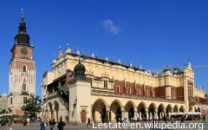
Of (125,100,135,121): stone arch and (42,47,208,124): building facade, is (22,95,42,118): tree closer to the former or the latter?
(42,47,208,124): building facade

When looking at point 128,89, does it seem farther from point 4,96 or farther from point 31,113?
point 4,96

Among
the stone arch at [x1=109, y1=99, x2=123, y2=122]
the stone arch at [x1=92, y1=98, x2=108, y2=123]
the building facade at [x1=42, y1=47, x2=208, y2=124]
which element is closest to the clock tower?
the building facade at [x1=42, y1=47, x2=208, y2=124]

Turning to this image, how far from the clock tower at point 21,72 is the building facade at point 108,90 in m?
23.6

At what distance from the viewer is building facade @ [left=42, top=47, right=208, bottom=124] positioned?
50.0 meters

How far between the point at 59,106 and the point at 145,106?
17817mm

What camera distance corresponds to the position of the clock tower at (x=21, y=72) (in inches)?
3775

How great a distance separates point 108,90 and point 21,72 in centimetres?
4567

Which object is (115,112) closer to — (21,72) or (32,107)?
(32,107)

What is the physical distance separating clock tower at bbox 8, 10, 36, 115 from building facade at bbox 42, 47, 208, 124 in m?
23.6

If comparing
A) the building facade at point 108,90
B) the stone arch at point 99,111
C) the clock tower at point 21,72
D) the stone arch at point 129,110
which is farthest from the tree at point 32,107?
the stone arch at point 129,110

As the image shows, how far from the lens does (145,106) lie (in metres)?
63.2

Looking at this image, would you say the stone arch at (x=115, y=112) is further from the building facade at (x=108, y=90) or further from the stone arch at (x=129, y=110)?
the stone arch at (x=129, y=110)

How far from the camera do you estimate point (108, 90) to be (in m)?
60.7

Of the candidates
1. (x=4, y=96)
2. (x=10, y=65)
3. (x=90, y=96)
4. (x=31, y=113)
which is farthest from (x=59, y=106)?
(x=4, y=96)
